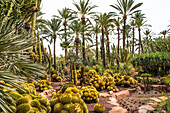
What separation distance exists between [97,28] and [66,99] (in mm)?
21145

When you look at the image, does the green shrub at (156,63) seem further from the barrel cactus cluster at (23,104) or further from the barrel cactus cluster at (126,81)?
the barrel cactus cluster at (23,104)

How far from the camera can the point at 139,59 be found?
18.7 meters

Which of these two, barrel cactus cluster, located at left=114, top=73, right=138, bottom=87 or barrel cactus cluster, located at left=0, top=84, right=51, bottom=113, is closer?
barrel cactus cluster, located at left=0, top=84, right=51, bottom=113

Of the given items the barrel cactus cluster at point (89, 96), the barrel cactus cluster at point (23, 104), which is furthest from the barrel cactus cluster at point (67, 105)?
the barrel cactus cluster at point (89, 96)

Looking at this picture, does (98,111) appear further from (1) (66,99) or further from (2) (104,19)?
(2) (104,19)

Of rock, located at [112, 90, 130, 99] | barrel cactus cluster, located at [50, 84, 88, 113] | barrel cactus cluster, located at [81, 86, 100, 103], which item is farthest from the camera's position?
rock, located at [112, 90, 130, 99]

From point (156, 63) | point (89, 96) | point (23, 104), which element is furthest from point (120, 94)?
point (156, 63)

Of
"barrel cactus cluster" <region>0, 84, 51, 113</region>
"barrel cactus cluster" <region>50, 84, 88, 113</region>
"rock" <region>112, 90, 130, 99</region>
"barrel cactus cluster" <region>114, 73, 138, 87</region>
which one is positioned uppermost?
"barrel cactus cluster" <region>0, 84, 51, 113</region>

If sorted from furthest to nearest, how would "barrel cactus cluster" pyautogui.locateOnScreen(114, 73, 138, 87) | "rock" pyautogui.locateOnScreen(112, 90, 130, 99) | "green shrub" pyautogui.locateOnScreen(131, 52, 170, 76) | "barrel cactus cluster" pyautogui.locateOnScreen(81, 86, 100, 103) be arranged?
"green shrub" pyautogui.locateOnScreen(131, 52, 170, 76)
"barrel cactus cluster" pyautogui.locateOnScreen(114, 73, 138, 87)
"rock" pyautogui.locateOnScreen(112, 90, 130, 99)
"barrel cactus cluster" pyautogui.locateOnScreen(81, 86, 100, 103)

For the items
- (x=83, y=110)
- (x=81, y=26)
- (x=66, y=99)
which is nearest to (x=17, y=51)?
(x=66, y=99)

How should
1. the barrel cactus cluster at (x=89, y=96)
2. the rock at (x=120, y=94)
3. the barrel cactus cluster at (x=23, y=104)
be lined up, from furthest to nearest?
1. the rock at (x=120, y=94)
2. the barrel cactus cluster at (x=89, y=96)
3. the barrel cactus cluster at (x=23, y=104)

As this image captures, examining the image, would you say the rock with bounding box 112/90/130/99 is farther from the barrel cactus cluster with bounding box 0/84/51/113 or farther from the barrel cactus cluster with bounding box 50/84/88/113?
the barrel cactus cluster with bounding box 0/84/51/113

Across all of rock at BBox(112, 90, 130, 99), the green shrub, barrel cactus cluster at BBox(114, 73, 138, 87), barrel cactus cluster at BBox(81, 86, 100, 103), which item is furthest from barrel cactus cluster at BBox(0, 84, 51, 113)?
the green shrub

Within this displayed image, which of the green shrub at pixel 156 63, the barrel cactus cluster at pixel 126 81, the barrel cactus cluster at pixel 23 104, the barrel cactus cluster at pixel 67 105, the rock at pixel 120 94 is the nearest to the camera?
the barrel cactus cluster at pixel 23 104
